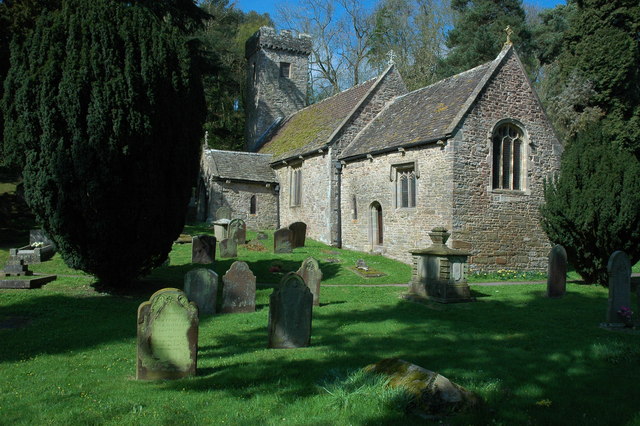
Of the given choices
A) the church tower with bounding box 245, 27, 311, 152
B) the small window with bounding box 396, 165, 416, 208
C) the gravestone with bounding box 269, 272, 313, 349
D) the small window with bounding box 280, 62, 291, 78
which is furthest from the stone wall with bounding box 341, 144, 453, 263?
the small window with bounding box 280, 62, 291, 78

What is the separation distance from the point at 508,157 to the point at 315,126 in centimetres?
1119

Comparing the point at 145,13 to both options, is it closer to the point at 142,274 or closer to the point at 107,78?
the point at 107,78

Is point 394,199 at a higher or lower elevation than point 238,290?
higher

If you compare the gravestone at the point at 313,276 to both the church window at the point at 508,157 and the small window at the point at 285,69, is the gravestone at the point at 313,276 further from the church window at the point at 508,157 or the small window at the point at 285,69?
the small window at the point at 285,69

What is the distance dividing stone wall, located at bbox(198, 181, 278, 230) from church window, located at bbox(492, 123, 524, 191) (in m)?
13.1

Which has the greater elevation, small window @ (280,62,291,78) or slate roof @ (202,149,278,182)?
small window @ (280,62,291,78)

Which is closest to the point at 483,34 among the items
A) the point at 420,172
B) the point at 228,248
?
the point at 420,172

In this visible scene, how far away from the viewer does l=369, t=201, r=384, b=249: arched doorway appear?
67.9 ft

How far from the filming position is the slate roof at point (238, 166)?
2675 cm

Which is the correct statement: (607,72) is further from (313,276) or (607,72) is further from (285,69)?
(313,276)

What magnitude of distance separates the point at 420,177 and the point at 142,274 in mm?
9811

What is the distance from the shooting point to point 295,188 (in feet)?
85.6

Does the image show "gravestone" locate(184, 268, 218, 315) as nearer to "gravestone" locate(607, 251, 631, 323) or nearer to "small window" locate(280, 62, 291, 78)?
"gravestone" locate(607, 251, 631, 323)

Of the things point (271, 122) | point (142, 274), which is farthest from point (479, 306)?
point (271, 122)
